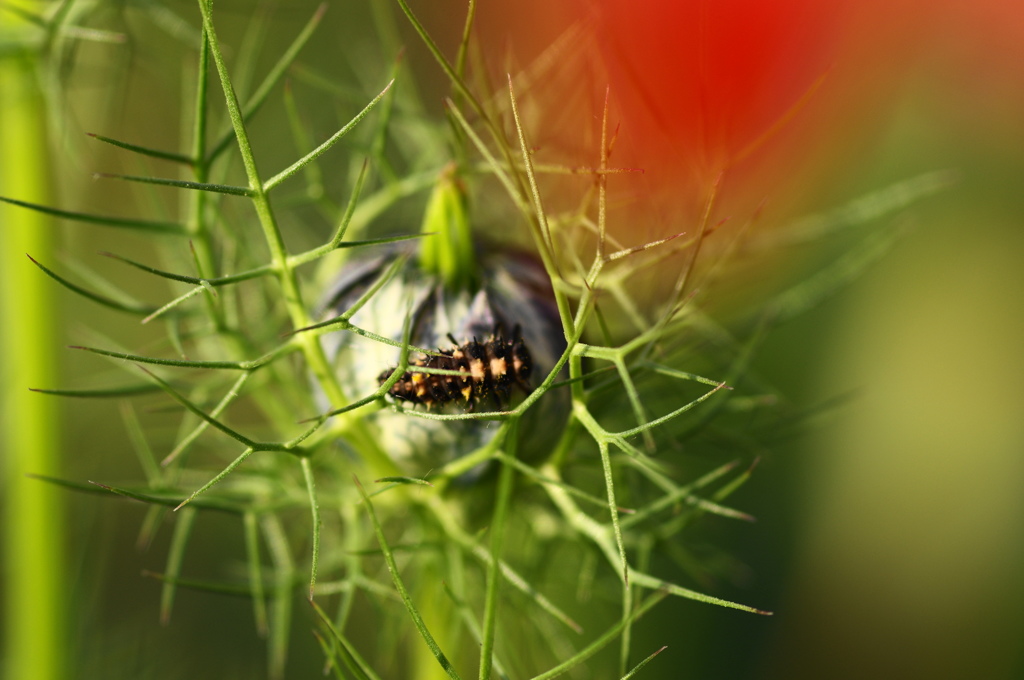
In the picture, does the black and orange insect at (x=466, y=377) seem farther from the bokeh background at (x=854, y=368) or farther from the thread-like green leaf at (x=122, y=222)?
the bokeh background at (x=854, y=368)

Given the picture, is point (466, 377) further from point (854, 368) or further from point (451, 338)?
point (854, 368)

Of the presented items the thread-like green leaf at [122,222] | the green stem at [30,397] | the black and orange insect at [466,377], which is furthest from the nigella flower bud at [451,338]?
the green stem at [30,397]

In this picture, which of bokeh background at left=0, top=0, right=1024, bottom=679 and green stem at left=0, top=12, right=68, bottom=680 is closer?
green stem at left=0, top=12, right=68, bottom=680

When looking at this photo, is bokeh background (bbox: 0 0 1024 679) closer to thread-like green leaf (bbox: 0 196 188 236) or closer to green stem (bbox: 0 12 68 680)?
green stem (bbox: 0 12 68 680)

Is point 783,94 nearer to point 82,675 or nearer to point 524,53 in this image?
point 524,53

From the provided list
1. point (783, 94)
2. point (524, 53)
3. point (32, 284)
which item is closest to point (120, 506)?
point (32, 284)

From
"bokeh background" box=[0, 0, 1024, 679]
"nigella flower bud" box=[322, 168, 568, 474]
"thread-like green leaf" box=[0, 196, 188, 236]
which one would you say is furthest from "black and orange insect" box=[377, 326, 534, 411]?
"bokeh background" box=[0, 0, 1024, 679]
